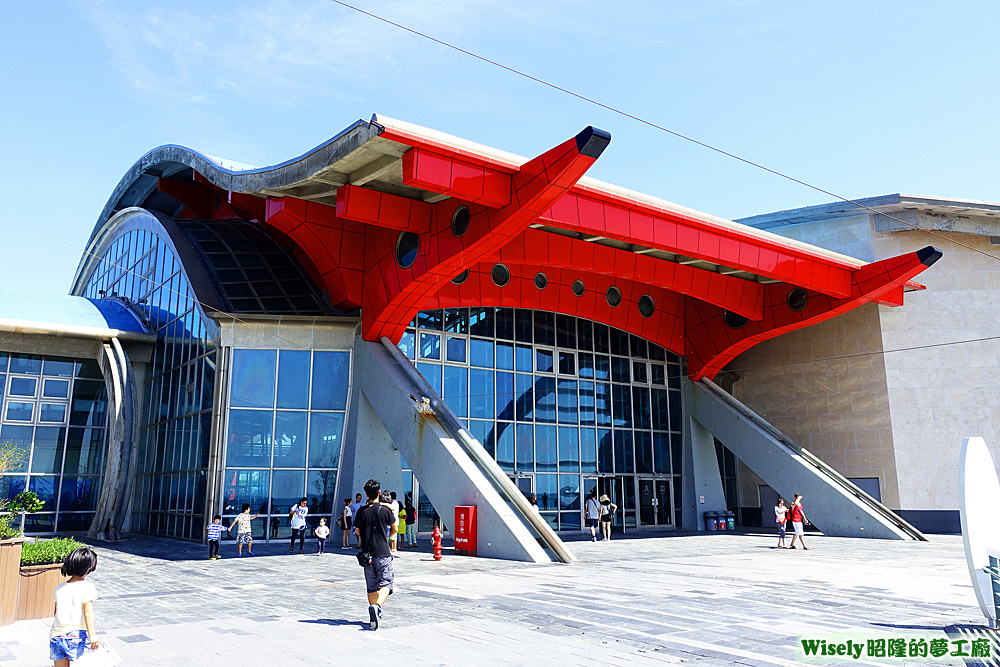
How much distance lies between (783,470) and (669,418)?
589 cm

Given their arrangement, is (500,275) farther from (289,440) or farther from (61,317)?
(61,317)

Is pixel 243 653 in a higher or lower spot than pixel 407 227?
lower

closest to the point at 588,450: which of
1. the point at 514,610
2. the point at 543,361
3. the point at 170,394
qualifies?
the point at 543,361

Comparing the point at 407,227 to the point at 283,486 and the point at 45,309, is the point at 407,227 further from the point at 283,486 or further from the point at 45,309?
the point at 45,309

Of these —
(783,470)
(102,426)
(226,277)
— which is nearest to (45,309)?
(102,426)

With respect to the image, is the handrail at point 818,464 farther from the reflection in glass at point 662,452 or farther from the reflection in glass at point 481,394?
the reflection in glass at point 481,394

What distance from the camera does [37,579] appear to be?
9016 millimetres

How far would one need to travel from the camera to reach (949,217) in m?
27.2

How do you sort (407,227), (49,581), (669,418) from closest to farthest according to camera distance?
(49,581)
(407,227)
(669,418)

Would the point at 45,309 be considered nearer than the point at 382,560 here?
No

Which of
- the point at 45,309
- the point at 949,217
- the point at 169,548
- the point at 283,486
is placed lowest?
the point at 169,548

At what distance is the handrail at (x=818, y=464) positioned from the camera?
23.4 meters

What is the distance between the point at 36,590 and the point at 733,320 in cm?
2486

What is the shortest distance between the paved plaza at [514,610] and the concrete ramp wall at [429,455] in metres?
0.93
